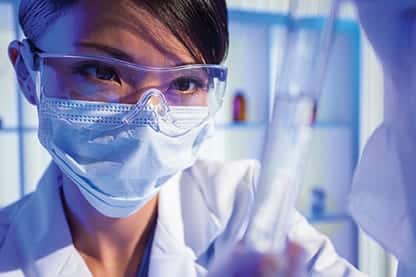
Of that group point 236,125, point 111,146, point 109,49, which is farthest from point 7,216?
point 236,125

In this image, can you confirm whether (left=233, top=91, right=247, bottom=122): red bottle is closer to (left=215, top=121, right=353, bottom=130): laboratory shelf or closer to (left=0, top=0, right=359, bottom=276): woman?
(left=215, top=121, right=353, bottom=130): laboratory shelf

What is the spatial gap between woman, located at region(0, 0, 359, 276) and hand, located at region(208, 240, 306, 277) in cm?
18

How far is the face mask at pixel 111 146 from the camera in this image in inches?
26.4

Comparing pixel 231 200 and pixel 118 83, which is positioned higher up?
pixel 118 83

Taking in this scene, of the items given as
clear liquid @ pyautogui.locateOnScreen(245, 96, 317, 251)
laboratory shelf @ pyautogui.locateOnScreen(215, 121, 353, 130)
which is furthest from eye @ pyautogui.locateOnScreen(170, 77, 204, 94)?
laboratory shelf @ pyautogui.locateOnScreen(215, 121, 353, 130)

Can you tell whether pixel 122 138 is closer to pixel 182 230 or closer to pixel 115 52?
pixel 115 52

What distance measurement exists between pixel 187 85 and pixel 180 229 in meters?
0.28

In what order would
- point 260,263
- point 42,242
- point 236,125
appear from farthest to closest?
point 236,125
point 42,242
point 260,263

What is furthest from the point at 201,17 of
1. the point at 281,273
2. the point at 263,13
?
the point at 263,13

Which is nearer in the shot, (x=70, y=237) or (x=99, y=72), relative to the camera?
(x=99, y=72)

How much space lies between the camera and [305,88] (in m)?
0.42

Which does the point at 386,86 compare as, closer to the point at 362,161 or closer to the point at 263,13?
the point at 362,161

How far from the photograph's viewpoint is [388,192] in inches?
19.5

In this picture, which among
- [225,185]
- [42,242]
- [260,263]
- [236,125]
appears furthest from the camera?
[236,125]
